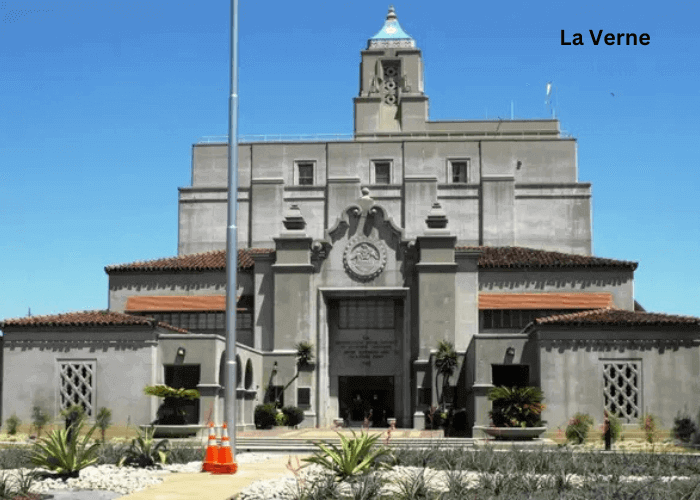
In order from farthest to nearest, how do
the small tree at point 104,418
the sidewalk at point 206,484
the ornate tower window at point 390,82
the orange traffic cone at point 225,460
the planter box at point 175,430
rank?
the ornate tower window at point 390,82
the small tree at point 104,418
the planter box at point 175,430
the orange traffic cone at point 225,460
the sidewalk at point 206,484

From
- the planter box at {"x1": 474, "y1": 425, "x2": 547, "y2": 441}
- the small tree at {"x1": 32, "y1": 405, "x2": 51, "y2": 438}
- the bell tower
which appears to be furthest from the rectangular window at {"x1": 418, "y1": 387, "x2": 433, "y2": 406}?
the bell tower

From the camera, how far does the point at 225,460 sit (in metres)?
23.6

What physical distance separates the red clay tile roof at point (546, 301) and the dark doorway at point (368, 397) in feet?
23.7

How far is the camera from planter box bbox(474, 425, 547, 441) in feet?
136

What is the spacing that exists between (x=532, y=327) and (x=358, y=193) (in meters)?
22.1

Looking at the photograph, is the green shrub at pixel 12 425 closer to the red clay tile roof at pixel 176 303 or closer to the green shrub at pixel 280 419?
the red clay tile roof at pixel 176 303

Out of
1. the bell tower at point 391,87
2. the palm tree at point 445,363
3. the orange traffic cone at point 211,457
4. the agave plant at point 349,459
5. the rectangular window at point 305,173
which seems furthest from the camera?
the bell tower at point 391,87

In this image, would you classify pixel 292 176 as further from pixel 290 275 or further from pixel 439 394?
pixel 439 394

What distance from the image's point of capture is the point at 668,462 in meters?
26.4

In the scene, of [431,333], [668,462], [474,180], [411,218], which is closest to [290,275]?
[431,333]

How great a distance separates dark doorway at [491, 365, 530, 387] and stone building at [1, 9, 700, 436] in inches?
5.9

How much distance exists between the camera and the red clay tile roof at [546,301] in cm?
5674

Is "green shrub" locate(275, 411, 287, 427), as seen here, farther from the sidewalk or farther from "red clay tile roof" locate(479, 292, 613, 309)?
the sidewalk

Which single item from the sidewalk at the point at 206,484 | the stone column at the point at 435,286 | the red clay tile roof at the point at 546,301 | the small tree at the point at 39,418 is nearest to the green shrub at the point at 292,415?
the stone column at the point at 435,286
